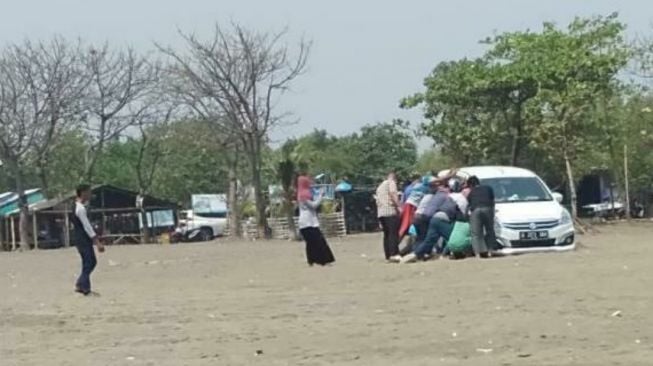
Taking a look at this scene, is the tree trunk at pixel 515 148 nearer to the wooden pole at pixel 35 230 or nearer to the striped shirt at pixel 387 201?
the wooden pole at pixel 35 230

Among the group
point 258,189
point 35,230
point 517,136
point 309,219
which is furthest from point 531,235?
point 35,230

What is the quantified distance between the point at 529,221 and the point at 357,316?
1023 centimetres

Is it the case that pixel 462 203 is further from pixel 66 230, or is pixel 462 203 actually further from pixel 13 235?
pixel 13 235

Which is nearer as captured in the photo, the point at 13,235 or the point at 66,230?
the point at 66,230

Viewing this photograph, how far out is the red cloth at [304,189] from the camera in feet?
73.4

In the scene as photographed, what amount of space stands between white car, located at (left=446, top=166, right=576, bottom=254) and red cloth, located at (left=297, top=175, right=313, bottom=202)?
10.7 feet

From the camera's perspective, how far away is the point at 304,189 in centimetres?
2247

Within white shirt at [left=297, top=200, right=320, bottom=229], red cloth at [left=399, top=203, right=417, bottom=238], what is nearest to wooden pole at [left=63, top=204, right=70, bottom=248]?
red cloth at [left=399, top=203, right=417, bottom=238]

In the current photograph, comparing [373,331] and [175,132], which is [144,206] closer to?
[175,132]

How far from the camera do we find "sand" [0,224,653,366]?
10438mm

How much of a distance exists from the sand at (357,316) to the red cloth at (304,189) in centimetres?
117

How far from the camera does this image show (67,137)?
60.5 metres

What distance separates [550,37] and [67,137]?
1019 inches

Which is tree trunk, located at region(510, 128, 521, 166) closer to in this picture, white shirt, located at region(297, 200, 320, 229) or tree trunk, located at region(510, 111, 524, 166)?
tree trunk, located at region(510, 111, 524, 166)
